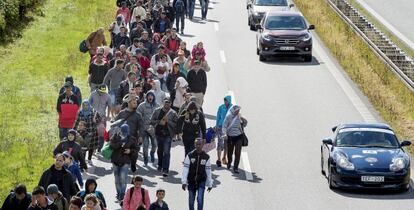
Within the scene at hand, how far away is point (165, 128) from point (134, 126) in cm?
72

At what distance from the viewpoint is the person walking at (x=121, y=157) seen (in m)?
22.0

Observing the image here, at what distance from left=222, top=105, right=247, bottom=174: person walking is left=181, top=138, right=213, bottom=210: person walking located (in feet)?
13.1

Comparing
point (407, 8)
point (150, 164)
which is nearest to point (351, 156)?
point (150, 164)

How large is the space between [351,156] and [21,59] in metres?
18.3

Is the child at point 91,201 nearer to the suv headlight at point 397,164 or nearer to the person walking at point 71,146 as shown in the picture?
the person walking at point 71,146

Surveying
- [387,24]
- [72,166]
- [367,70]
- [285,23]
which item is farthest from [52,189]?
[387,24]

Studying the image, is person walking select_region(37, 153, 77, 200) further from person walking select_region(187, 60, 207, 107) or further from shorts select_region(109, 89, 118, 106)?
person walking select_region(187, 60, 207, 107)

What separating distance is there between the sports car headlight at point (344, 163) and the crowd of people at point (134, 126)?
2.40 meters

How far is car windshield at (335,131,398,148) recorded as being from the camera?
24.0 meters

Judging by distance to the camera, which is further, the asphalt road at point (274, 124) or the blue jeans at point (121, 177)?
the asphalt road at point (274, 124)

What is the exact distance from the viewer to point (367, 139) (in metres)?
24.1

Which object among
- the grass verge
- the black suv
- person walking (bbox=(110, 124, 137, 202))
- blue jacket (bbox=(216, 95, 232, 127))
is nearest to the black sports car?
blue jacket (bbox=(216, 95, 232, 127))

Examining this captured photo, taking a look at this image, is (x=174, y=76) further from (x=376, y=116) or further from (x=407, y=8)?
(x=407, y=8)

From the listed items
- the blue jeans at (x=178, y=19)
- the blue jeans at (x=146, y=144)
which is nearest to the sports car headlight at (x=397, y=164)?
the blue jeans at (x=146, y=144)
